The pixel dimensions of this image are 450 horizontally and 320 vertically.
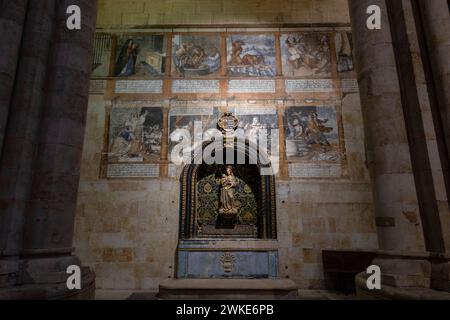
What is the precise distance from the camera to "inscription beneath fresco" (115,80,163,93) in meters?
9.08

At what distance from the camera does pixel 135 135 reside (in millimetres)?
8758

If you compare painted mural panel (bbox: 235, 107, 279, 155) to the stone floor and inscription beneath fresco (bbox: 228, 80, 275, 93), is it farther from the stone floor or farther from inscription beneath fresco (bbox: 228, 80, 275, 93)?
the stone floor

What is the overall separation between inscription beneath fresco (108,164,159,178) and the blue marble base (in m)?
2.13

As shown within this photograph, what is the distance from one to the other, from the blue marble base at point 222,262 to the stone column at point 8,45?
17.8 feet

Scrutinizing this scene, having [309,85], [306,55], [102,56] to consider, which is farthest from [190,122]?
[306,55]

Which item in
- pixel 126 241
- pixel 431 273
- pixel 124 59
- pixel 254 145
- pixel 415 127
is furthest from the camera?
pixel 124 59

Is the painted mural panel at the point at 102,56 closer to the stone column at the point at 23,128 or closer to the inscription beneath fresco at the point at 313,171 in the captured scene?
the stone column at the point at 23,128

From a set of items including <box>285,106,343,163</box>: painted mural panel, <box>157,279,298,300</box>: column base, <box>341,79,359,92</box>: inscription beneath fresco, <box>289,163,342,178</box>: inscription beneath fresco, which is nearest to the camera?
<box>157,279,298,300</box>: column base

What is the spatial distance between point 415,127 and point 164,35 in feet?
26.4

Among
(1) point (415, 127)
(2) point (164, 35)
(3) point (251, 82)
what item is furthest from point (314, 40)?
(1) point (415, 127)

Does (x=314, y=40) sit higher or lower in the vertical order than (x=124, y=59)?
higher

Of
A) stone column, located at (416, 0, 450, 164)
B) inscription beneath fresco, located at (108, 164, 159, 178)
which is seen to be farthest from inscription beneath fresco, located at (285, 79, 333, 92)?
stone column, located at (416, 0, 450, 164)

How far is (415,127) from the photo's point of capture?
11.5 ft

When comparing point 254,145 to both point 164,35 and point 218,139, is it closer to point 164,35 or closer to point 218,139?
point 218,139
